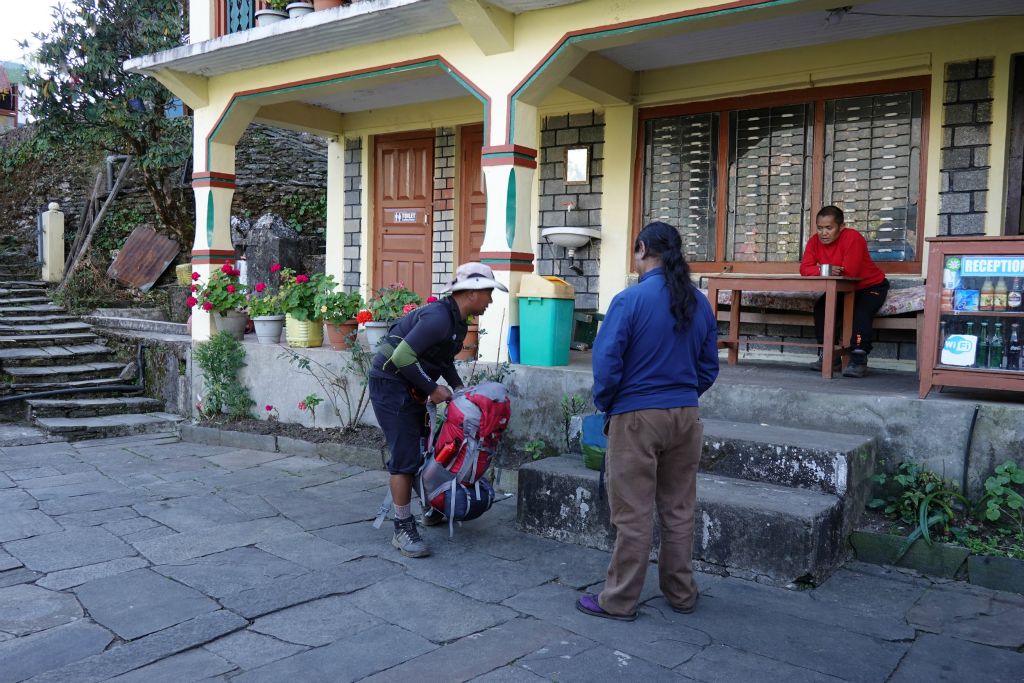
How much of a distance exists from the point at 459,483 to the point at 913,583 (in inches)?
96.8

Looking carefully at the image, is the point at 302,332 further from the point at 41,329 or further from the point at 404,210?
the point at 41,329

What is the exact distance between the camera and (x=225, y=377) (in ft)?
28.7

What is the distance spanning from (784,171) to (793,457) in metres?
3.82

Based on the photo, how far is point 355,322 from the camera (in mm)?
7941

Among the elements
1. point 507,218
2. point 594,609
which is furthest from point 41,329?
point 594,609

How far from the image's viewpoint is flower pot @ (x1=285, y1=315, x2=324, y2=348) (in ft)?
26.7

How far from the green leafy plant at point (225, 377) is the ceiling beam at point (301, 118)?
2.77 meters

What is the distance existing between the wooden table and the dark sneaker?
281 cm

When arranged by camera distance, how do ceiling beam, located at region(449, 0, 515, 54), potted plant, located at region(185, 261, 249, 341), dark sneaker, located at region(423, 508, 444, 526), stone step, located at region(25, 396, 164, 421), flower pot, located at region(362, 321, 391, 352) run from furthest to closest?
stone step, located at region(25, 396, 164, 421)
potted plant, located at region(185, 261, 249, 341)
flower pot, located at region(362, 321, 391, 352)
ceiling beam, located at region(449, 0, 515, 54)
dark sneaker, located at region(423, 508, 444, 526)

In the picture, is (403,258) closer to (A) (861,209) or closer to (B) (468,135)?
(B) (468,135)

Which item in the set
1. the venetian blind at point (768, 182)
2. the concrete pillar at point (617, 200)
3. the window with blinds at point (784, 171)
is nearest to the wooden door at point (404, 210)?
the concrete pillar at point (617, 200)

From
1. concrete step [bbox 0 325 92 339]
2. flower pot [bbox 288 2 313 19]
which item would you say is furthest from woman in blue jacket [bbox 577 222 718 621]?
concrete step [bbox 0 325 92 339]

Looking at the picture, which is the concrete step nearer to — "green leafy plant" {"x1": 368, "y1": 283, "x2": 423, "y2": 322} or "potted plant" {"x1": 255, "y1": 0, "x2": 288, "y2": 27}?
"potted plant" {"x1": 255, "y1": 0, "x2": 288, "y2": 27}

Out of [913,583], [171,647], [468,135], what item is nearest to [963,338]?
[913,583]
